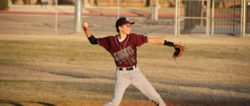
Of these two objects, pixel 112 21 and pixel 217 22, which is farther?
pixel 112 21

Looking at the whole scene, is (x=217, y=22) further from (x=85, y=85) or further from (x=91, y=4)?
(x=85, y=85)

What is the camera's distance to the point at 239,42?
106 feet

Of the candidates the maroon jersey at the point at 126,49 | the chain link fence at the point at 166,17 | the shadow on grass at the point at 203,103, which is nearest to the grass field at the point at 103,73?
the shadow on grass at the point at 203,103

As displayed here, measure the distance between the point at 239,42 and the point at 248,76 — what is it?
1236cm

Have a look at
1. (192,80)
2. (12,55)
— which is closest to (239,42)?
(12,55)

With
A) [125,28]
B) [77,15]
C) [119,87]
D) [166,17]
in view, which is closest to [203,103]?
[119,87]

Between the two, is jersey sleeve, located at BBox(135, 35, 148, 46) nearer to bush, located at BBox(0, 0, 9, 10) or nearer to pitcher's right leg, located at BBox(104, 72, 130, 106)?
pitcher's right leg, located at BBox(104, 72, 130, 106)

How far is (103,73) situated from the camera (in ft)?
67.4

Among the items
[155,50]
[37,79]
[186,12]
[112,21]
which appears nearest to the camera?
[37,79]

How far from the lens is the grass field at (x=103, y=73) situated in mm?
15207

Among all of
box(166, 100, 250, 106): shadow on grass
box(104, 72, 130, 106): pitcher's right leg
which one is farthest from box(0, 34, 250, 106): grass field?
box(104, 72, 130, 106): pitcher's right leg

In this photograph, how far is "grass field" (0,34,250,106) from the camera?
1521 cm

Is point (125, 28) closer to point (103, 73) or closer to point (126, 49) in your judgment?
point (126, 49)

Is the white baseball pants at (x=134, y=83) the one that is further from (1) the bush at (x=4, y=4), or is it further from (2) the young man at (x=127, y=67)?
(1) the bush at (x=4, y=4)
